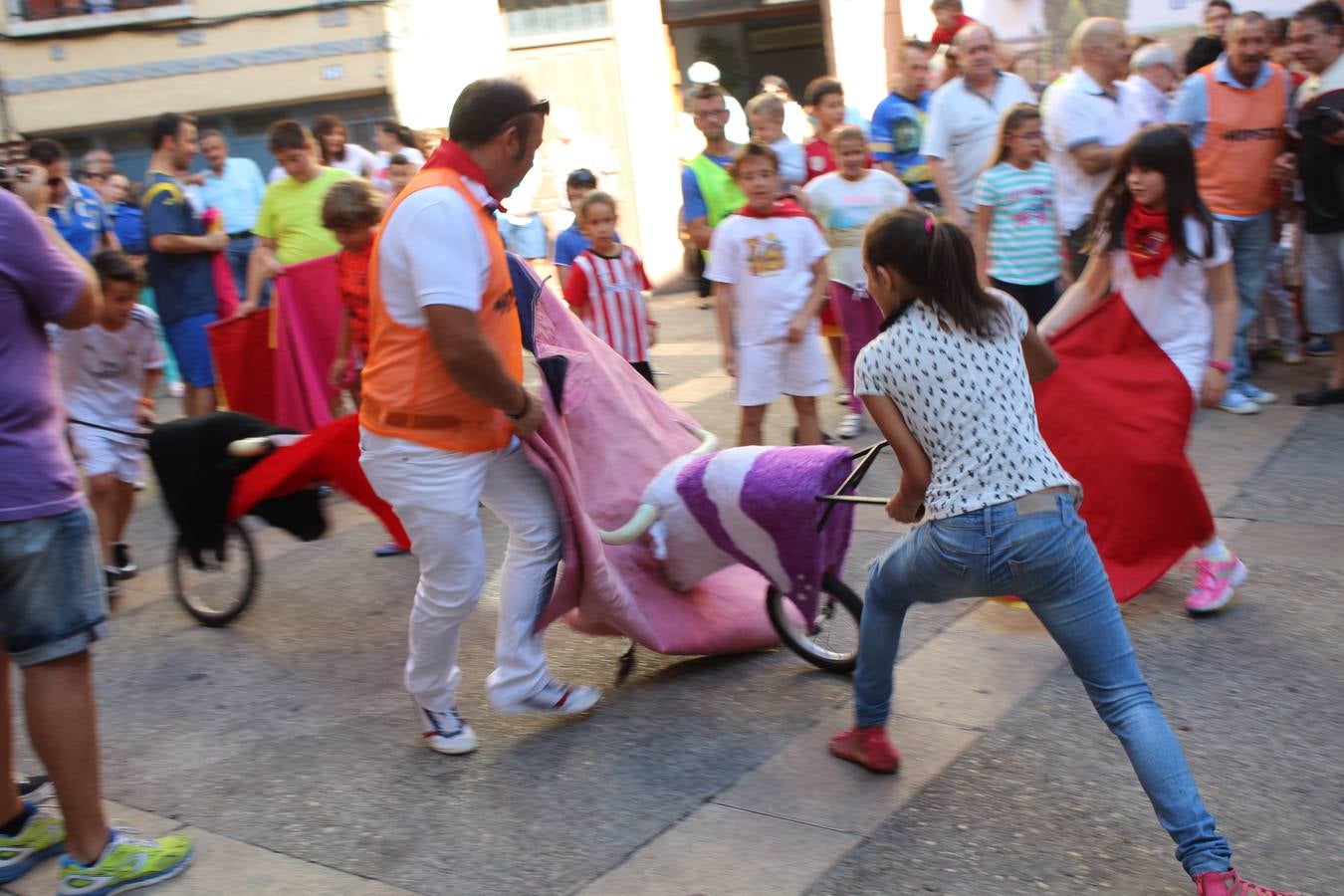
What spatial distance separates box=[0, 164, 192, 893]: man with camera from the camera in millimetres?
3236

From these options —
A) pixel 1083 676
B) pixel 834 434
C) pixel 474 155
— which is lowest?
pixel 834 434

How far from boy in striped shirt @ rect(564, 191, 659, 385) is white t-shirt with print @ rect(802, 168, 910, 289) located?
1.15m

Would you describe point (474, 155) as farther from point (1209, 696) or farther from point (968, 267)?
point (1209, 696)

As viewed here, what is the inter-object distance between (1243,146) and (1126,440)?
3.53m

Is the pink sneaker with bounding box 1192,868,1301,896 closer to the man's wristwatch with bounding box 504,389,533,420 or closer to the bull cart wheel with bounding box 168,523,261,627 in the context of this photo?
the man's wristwatch with bounding box 504,389,533,420

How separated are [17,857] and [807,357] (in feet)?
13.6

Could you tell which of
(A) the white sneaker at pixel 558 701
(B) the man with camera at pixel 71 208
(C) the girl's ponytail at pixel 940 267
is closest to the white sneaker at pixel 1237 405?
(A) the white sneaker at pixel 558 701

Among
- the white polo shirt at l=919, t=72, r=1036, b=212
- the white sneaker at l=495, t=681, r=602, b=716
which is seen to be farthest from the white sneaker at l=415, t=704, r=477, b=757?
the white polo shirt at l=919, t=72, r=1036, b=212

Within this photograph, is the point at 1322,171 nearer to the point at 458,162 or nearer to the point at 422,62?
the point at 458,162

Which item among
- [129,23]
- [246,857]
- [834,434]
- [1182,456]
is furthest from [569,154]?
[246,857]

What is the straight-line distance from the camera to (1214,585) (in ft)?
15.0

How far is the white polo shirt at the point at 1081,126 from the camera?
7.15 m

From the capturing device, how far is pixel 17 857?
363cm

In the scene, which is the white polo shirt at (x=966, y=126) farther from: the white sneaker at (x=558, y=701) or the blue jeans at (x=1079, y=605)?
the blue jeans at (x=1079, y=605)
